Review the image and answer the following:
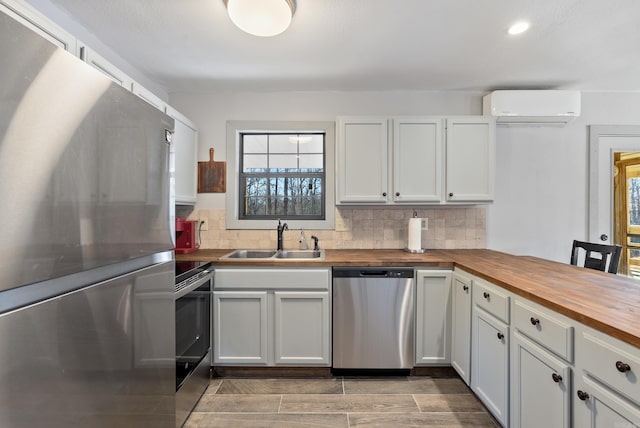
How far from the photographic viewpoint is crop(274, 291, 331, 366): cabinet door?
2.17 metres

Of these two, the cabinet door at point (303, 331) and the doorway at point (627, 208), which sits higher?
the doorway at point (627, 208)

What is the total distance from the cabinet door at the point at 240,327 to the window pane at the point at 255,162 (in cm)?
130

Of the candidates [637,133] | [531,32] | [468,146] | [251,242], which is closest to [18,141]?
[251,242]

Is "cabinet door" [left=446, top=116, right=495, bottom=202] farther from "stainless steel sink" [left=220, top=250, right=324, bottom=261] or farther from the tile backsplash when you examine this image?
"stainless steel sink" [left=220, top=250, right=324, bottom=261]

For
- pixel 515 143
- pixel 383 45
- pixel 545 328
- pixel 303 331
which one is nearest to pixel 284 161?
pixel 383 45

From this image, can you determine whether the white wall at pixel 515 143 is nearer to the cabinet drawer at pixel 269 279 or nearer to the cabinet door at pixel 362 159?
the cabinet door at pixel 362 159

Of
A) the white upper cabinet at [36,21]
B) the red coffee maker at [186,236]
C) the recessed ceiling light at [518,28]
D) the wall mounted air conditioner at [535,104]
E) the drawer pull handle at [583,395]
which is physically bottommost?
the drawer pull handle at [583,395]

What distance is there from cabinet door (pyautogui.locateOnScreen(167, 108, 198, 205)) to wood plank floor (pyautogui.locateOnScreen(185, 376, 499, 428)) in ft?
4.96

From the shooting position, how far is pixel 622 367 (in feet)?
2.99

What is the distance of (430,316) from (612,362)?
50.3 inches

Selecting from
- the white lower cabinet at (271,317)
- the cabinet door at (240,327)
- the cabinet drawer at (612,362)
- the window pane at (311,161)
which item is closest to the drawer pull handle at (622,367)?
the cabinet drawer at (612,362)

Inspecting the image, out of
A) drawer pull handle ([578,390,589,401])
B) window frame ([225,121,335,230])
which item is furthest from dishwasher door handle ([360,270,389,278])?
drawer pull handle ([578,390,589,401])

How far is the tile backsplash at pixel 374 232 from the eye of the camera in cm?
280

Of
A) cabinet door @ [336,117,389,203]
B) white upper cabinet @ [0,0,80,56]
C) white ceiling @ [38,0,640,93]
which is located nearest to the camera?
white upper cabinet @ [0,0,80,56]
